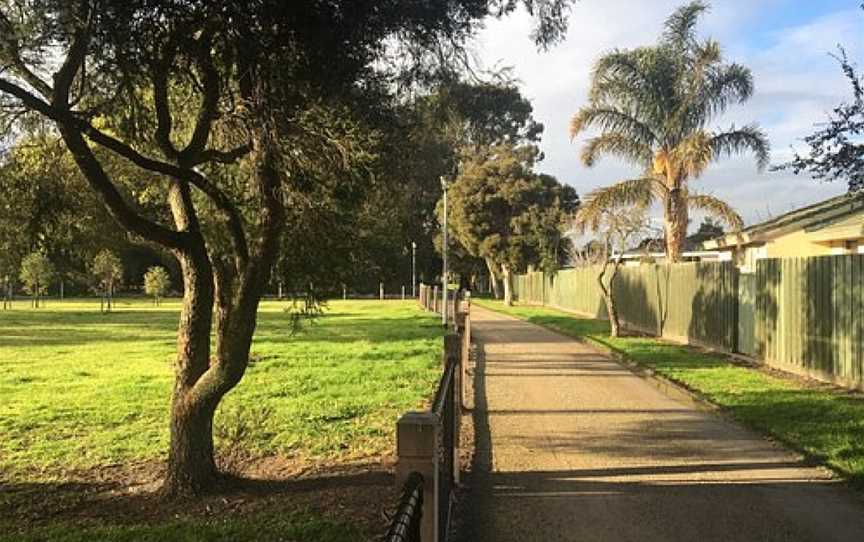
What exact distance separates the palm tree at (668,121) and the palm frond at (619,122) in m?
0.03

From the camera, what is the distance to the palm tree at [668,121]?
26094 millimetres

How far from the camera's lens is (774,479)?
7.88m

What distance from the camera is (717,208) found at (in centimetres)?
2605

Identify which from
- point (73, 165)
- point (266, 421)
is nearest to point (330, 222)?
point (73, 165)

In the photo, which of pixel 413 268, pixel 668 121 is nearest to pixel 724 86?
pixel 668 121

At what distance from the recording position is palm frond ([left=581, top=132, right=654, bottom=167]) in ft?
89.8

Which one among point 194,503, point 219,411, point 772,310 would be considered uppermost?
point 772,310

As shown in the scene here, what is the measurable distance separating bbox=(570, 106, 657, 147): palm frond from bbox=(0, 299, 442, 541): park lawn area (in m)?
8.46

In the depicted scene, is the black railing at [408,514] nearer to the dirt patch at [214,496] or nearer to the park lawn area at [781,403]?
the dirt patch at [214,496]

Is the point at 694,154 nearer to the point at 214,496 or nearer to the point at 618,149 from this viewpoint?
the point at 618,149

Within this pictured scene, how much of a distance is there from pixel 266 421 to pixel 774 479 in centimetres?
692

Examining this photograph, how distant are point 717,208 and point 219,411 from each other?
1780 centimetres

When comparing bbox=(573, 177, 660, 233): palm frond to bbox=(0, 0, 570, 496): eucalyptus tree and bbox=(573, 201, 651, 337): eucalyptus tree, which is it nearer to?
bbox=(573, 201, 651, 337): eucalyptus tree

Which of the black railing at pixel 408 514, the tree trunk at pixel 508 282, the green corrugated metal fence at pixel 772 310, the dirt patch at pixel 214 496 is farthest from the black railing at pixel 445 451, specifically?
the tree trunk at pixel 508 282
